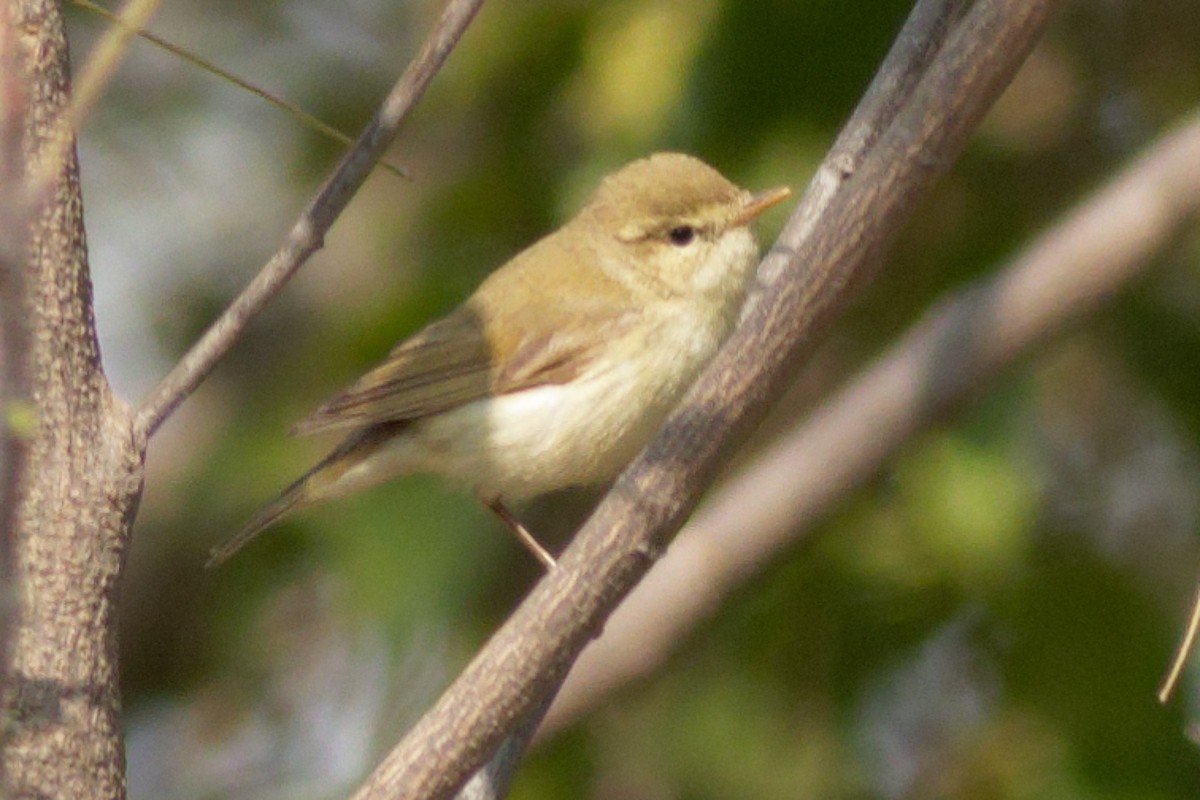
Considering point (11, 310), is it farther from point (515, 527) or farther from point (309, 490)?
point (515, 527)

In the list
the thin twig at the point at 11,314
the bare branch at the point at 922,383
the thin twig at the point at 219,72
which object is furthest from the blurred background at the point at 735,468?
the thin twig at the point at 11,314

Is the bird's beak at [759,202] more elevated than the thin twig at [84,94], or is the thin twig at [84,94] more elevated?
the bird's beak at [759,202]

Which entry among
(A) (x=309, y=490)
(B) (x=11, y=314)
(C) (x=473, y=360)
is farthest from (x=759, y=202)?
(B) (x=11, y=314)

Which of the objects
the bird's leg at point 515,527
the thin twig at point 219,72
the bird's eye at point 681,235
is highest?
the bird's eye at point 681,235

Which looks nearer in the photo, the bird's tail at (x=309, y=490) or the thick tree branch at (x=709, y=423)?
the thick tree branch at (x=709, y=423)

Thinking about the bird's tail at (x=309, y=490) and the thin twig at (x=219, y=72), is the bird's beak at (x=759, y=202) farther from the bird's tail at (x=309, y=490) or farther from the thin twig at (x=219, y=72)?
the thin twig at (x=219, y=72)

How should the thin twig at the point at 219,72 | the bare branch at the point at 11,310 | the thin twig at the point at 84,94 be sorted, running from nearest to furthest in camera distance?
1. the bare branch at the point at 11,310
2. the thin twig at the point at 84,94
3. the thin twig at the point at 219,72

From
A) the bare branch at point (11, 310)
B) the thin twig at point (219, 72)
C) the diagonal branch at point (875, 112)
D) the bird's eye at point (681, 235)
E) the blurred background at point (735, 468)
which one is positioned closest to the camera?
the bare branch at point (11, 310)

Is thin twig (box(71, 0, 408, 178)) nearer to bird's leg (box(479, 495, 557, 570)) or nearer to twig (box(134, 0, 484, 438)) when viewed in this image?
twig (box(134, 0, 484, 438))

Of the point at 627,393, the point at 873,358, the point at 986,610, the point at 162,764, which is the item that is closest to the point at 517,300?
the point at 627,393
